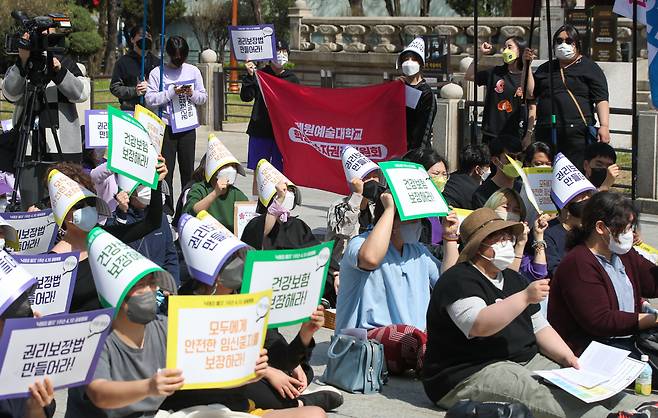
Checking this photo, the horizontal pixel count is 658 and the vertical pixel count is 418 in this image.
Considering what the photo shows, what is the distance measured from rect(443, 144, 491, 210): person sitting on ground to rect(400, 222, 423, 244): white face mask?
1.66 metres

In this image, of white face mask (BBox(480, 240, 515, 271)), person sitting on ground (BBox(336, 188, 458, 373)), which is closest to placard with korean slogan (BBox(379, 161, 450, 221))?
person sitting on ground (BBox(336, 188, 458, 373))

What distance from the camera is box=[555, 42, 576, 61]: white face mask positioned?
1048 centimetres

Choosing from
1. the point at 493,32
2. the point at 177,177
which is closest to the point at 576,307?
the point at 177,177

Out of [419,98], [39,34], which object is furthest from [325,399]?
[419,98]

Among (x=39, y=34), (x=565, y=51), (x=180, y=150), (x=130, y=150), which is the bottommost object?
(x=180, y=150)

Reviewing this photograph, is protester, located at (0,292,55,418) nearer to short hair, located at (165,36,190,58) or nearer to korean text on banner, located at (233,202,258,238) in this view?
korean text on banner, located at (233,202,258,238)

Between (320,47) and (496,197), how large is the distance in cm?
2266

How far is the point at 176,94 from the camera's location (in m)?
11.1

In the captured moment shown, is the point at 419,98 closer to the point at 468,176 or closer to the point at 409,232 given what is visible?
the point at 468,176

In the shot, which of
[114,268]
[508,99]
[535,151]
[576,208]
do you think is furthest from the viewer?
[508,99]

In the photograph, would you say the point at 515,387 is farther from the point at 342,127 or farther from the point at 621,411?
the point at 342,127

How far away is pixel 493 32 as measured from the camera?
2673cm

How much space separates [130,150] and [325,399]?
5.73 ft

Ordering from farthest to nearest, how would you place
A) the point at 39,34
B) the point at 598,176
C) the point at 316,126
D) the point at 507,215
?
→ the point at 316,126, the point at 39,34, the point at 598,176, the point at 507,215
